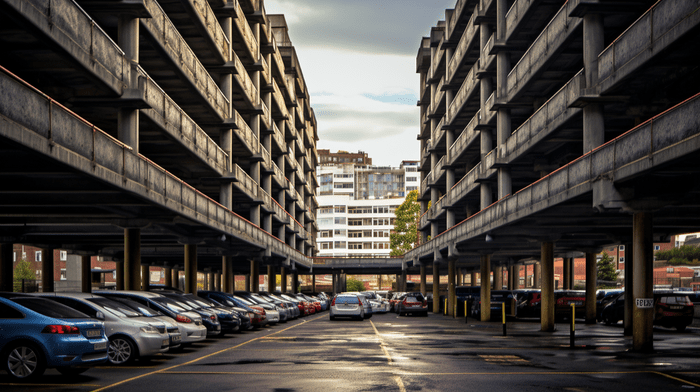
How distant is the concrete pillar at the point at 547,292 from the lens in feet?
101

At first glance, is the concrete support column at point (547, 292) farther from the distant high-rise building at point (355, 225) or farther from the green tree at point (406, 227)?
the distant high-rise building at point (355, 225)

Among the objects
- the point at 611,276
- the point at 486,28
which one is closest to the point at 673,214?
the point at 486,28

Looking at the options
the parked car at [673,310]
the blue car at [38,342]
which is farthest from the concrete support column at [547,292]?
the blue car at [38,342]

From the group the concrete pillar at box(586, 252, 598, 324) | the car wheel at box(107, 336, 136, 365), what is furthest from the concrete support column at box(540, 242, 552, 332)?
the car wheel at box(107, 336, 136, 365)

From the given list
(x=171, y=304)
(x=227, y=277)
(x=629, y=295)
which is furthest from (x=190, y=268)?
(x=629, y=295)

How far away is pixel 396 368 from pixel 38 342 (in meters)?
6.86

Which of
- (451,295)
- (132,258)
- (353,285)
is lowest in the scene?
(353,285)

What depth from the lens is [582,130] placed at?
100ft

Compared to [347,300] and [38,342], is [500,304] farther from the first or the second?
[38,342]

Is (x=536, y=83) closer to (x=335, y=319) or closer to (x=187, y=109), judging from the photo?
(x=335, y=319)

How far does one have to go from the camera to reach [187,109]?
1623 inches

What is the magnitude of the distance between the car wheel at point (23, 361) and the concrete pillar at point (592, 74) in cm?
1884

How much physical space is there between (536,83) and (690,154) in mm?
20915

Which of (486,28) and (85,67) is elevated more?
(486,28)
